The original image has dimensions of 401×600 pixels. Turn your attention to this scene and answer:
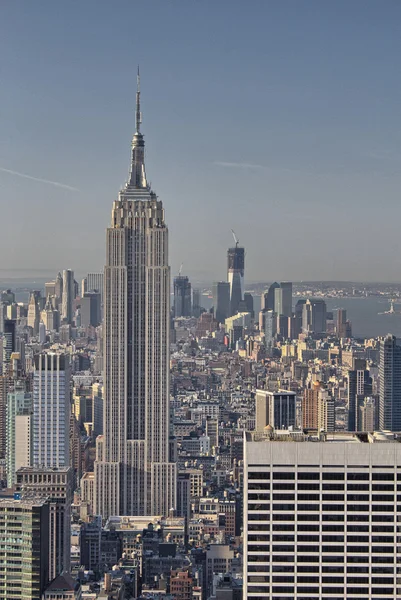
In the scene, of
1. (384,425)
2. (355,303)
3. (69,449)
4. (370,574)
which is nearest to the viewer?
(370,574)

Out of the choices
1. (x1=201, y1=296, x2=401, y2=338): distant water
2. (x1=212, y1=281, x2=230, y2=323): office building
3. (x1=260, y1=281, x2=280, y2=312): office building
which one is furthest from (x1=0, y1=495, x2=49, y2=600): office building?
(x1=212, y1=281, x2=230, y2=323): office building

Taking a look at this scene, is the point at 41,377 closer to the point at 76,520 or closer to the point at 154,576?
the point at 76,520

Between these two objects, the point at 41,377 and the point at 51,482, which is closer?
the point at 51,482

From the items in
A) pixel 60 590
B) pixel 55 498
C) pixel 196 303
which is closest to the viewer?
pixel 60 590

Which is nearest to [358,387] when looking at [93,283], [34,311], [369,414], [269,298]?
[369,414]

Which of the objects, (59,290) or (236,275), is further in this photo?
(59,290)

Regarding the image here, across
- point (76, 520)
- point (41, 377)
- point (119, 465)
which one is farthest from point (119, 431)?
point (76, 520)

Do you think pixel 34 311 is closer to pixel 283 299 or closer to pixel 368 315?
pixel 283 299

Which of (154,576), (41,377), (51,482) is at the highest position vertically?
(41,377)
